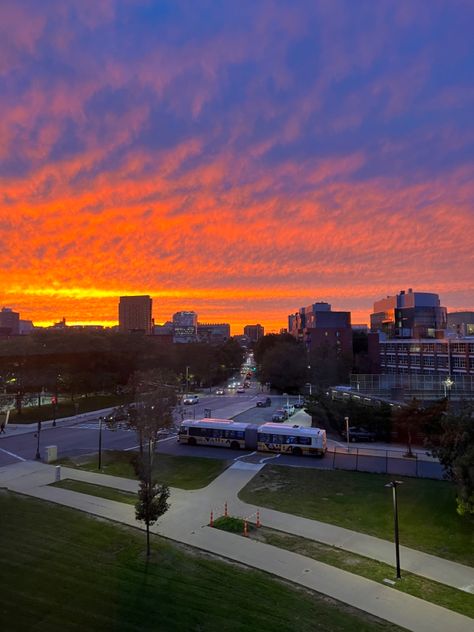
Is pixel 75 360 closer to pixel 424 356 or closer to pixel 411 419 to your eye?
pixel 411 419

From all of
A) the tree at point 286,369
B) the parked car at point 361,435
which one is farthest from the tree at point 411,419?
the tree at point 286,369

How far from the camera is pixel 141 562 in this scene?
16656mm

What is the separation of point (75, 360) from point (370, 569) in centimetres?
6356

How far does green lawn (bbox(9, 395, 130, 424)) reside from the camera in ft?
184

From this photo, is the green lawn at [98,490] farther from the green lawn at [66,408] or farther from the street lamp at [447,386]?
the street lamp at [447,386]

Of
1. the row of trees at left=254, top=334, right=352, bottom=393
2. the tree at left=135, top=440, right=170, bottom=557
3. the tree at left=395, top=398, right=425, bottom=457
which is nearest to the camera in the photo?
the tree at left=135, top=440, right=170, bottom=557

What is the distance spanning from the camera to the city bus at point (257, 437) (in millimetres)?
36344

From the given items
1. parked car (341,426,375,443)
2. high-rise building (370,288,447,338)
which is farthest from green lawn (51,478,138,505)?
high-rise building (370,288,447,338)

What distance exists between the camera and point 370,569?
16.5 metres

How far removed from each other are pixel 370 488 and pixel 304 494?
4.22 metres

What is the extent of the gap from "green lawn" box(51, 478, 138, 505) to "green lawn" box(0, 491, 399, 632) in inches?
206

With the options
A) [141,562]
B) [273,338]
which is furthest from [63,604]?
[273,338]

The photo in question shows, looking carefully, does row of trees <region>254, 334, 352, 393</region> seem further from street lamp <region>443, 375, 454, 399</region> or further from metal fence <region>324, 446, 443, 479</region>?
metal fence <region>324, 446, 443, 479</region>

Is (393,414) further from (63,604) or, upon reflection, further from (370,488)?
(63,604)
